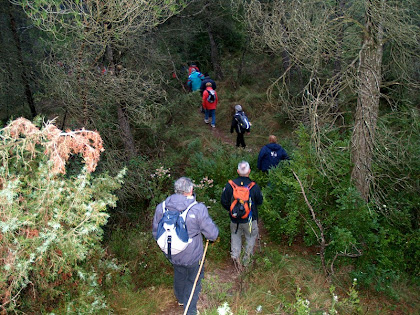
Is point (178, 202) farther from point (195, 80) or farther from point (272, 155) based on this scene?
point (195, 80)

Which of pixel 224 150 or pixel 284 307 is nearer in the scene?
pixel 284 307

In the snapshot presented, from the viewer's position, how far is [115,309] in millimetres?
4465

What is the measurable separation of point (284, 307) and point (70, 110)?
4.77 metres

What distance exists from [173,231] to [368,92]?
376cm

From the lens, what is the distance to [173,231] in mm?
3924

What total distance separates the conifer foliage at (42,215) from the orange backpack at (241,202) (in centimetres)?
184

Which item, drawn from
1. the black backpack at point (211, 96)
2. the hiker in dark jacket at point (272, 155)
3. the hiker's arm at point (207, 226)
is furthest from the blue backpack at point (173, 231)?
the black backpack at point (211, 96)

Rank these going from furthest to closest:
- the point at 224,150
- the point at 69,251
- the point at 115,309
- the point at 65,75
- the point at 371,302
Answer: the point at 224,150 < the point at 65,75 < the point at 371,302 < the point at 115,309 < the point at 69,251

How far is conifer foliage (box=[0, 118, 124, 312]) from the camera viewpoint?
3160 millimetres

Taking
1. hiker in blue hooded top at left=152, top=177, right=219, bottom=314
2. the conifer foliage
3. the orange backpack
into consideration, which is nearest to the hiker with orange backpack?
the orange backpack

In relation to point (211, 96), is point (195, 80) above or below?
above

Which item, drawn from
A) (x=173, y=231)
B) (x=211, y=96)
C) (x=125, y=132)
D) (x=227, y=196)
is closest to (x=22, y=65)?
(x=125, y=132)

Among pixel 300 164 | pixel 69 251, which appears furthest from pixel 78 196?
pixel 300 164

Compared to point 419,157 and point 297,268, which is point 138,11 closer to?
point 297,268
